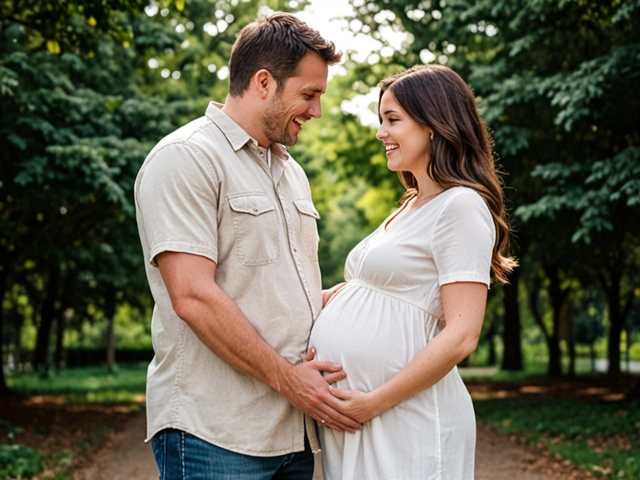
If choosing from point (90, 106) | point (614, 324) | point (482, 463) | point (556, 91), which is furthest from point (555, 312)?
point (90, 106)

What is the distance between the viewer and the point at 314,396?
2.93 meters

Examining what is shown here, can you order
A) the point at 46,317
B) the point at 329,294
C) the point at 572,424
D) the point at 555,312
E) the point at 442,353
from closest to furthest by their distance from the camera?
the point at 442,353, the point at 329,294, the point at 572,424, the point at 46,317, the point at 555,312

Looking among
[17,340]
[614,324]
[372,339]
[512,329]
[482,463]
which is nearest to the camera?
[372,339]

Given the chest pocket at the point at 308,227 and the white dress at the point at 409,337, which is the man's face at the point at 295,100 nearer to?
the chest pocket at the point at 308,227

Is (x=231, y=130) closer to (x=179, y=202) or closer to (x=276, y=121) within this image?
(x=276, y=121)

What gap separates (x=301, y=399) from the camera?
292 centimetres

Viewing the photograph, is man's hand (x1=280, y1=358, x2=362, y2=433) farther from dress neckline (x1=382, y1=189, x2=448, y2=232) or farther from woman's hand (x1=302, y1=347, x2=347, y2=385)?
dress neckline (x1=382, y1=189, x2=448, y2=232)

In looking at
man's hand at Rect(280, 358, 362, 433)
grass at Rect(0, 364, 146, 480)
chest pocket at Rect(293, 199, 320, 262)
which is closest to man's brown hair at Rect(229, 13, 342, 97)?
chest pocket at Rect(293, 199, 320, 262)

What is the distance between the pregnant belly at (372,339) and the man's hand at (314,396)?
0.12 metres

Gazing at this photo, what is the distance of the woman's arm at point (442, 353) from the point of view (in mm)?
2889

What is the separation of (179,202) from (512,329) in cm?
2164

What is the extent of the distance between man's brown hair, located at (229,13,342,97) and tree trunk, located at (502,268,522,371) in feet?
A: 57.0

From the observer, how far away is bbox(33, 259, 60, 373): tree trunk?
21391 millimetres

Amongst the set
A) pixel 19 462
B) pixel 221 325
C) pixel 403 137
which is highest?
pixel 403 137
